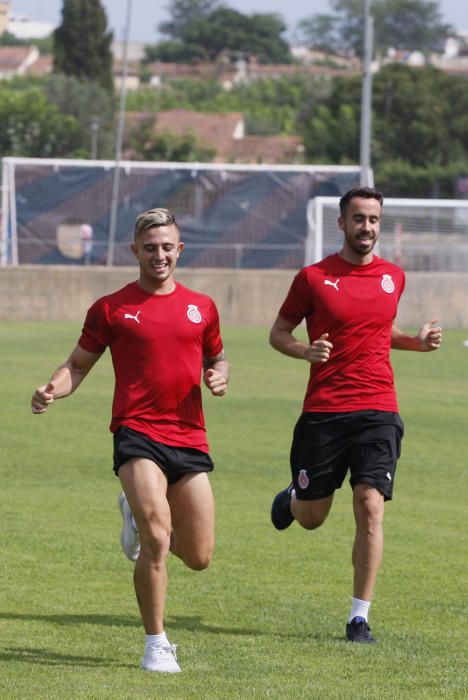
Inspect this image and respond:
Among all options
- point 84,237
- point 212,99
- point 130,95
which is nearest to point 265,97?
point 212,99

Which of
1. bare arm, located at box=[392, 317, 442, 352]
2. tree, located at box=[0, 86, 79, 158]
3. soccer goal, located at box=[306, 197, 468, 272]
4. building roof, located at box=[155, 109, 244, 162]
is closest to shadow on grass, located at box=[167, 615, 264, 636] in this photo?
bare arm, located at box=[392, 317, 442, 352]

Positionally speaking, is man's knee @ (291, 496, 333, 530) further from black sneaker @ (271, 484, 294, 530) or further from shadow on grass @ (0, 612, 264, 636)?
shadow on grass @ (0, 612, 264, 636)

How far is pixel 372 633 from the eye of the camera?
7.78m

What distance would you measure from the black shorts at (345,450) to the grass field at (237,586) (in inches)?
27.4

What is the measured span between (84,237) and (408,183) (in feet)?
152

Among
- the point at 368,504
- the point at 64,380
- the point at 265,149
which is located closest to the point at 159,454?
the point at 64,380

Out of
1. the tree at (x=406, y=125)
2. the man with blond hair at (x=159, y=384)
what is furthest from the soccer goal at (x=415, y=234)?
the tree at (x=406, y=125)

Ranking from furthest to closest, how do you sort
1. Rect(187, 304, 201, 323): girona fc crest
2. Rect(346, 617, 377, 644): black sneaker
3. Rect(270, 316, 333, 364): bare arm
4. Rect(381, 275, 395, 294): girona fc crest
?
Rect(381, 275, 395, 294): girona fc crest < Rect(270, 316, 333, 364): bare arm < Rect(346, 617, 377, 644): black sneaker < Rect(187, 304, 201, 323): girona fc crest

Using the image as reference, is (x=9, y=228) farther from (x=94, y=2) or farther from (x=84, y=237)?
(x=94, y=2)

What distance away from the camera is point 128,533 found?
7891mm

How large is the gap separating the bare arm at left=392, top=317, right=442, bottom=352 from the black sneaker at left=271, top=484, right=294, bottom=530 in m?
0.97

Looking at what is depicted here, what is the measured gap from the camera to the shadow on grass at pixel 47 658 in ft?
23.0

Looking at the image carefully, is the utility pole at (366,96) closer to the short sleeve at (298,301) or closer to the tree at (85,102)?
the short sleeve at (298,301)

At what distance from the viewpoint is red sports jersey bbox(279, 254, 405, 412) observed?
7.95 meters
